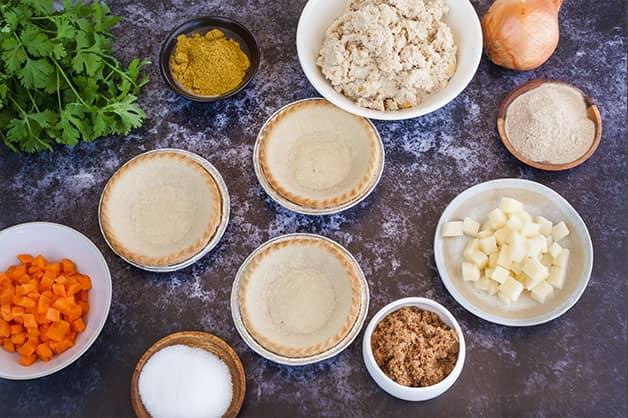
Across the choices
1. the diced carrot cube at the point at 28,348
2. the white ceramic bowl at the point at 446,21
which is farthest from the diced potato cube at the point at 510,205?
the diced carrot cube at the point at 28,348

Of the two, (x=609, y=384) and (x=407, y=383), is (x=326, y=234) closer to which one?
(x=407, y=383)

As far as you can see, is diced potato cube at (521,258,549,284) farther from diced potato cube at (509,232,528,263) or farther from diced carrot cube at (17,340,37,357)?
diced carrot cube at (17,340,37,357)

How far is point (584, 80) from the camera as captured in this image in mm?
2658

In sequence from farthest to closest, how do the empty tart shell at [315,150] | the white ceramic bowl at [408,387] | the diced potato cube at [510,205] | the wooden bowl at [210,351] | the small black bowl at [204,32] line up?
the small black bowl at [204,32]
the empty tart shell at [315,150]
the diced potato cube at [510,205]
the wooden bowl at [210,351]
the white ceramic bowl at [408,387]

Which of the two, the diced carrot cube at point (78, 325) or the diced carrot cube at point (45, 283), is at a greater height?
the diced carrot cube at point (45, 283)

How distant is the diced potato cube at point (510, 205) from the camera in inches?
90.9

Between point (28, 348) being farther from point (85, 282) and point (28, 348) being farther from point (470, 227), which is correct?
point (470, 227)

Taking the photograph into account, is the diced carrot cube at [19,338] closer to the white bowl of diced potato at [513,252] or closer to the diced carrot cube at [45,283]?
the diced carrot cube at [45,283]

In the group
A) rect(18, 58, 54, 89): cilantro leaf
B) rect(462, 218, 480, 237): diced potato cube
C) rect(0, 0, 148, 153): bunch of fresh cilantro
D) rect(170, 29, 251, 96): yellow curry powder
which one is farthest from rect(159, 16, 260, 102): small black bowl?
rect(462, 218, 480, 237): diced potato cube

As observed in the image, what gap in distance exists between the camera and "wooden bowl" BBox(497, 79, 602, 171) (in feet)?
7.89

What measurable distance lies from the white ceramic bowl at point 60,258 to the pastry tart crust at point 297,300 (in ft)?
1.85

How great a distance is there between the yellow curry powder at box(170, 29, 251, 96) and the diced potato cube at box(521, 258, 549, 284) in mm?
1422

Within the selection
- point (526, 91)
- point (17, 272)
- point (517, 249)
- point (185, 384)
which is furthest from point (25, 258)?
point (526, 91)

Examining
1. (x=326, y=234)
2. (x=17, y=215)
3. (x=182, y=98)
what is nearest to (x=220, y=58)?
(x=182, y=98)
